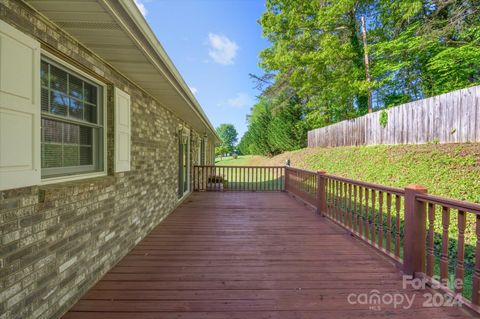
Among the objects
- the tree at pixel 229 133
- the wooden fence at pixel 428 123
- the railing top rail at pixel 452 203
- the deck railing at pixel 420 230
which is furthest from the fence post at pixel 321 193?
the tree at pixel 229 133

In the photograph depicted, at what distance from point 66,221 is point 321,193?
14.0 ft

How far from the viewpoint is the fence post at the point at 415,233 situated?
2.30 meters

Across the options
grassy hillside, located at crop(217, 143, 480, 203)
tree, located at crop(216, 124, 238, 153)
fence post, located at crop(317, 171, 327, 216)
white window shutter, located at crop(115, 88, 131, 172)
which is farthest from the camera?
tree, located at crop(216, 124, 238, 153)

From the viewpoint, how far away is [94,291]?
218cm

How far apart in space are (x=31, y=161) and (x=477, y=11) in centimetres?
1257

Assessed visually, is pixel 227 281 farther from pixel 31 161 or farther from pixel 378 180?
pixel 378 180

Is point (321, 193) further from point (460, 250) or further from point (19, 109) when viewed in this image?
point (19, 109)

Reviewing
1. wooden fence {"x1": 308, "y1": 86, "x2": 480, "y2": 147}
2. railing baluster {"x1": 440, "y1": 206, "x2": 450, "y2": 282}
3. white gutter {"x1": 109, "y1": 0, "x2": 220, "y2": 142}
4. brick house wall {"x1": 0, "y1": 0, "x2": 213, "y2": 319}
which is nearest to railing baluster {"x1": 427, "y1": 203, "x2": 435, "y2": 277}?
railing baluster {"x1": 440, "y1": 206, "x2": 450, "y2": 282}

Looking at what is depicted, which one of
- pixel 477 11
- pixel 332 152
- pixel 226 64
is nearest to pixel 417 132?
pixel 332 152

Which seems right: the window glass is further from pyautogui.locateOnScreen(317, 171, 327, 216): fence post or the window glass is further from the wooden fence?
the wooden fence

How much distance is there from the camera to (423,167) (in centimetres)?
551

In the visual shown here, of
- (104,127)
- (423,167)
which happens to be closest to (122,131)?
(104,127)

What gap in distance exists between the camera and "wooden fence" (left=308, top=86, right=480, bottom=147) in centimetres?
507

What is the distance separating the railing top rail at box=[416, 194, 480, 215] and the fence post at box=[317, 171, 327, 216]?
2.37 meters
